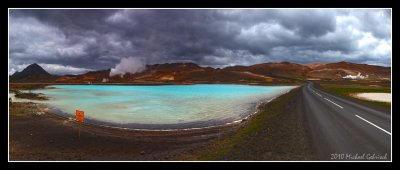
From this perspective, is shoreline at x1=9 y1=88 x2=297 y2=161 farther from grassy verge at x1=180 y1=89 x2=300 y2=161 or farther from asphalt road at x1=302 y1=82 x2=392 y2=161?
asphalt road at x1=302 y1=82 x2=392 y2=161

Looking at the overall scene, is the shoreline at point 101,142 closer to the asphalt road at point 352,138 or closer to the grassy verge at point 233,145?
the grassy verge at point 233,145

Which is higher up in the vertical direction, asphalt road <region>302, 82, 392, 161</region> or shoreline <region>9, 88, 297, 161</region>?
asphalt road <region>302, 82, 392, 161</region>

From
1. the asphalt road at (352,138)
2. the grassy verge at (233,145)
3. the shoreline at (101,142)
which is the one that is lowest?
the shoreline at (101,142)

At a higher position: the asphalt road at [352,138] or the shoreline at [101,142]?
the asphalt road at [352,138]

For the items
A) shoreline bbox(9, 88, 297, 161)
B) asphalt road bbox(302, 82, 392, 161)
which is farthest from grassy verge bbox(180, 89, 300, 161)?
asphalt road bbox(302, 82, 392, 161)

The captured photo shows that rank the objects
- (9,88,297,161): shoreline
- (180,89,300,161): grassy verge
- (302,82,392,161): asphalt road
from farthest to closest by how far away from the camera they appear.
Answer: (9,88,297,161): shoreline → (180,89,300,161): grassy verge → (302,82,392,161): asphalt road

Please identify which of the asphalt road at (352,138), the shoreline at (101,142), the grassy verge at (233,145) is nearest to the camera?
the asphalt road at (352,138)

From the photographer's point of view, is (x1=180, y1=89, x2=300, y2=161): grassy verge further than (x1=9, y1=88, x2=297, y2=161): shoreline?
No

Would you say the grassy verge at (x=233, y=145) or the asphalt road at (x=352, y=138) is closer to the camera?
the asphalt road at (x=352, y=138)

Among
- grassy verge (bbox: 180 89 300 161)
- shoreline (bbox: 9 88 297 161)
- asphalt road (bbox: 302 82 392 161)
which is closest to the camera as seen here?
asphalt road (bbox: 302 82 392 161)

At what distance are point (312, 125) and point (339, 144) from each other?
558cm

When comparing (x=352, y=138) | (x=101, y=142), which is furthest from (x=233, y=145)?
(x=101, y=142)

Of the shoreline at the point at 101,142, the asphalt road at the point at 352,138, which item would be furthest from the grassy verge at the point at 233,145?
the asphalt road at the point at 352,138

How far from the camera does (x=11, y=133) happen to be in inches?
713
